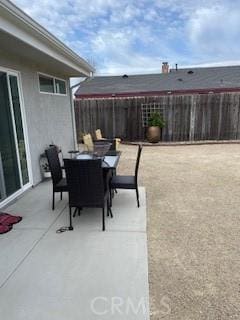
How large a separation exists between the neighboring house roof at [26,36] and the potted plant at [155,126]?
241 inches

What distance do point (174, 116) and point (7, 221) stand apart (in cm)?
897

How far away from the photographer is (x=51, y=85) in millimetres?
6742

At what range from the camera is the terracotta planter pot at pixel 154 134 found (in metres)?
11.0

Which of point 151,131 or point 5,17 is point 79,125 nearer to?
point 151,131

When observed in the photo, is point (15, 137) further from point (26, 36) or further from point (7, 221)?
point (26, 36)

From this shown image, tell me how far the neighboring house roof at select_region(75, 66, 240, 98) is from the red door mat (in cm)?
1518

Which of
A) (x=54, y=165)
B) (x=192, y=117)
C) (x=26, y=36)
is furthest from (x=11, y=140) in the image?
(x=192, y=117)

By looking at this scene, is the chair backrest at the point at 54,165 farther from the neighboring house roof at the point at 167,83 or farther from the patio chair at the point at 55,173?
the neighboring house roof at the point at 167,83

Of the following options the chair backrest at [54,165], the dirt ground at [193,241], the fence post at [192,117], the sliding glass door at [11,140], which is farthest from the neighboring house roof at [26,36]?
the fence post at [192,117]

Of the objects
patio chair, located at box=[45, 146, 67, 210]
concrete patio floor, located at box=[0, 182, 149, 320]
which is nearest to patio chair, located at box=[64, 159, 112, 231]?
concrete patio floor, located at box=[0, 182, 149, 320]

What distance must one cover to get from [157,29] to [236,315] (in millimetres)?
11175

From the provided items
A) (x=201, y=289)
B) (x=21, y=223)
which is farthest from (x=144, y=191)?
(x=201, y=289)

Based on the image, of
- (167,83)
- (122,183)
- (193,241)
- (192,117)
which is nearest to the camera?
(193,241)

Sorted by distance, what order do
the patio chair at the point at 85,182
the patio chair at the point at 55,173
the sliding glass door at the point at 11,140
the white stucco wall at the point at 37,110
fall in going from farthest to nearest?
the white stucco wall at the point at 37,110 → the sliding glass door at the point at 11,140 → the patio chair at the point at 55,173 → the patio chair at the point at 85,182
